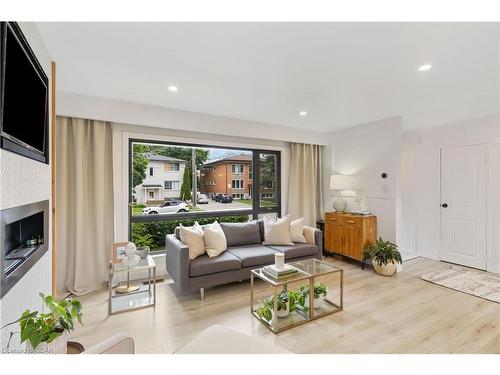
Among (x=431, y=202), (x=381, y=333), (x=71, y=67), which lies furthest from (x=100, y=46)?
(x=431, y=202)

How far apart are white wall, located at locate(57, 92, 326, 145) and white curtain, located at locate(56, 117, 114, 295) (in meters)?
0.15

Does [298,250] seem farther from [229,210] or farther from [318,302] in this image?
[229,210]

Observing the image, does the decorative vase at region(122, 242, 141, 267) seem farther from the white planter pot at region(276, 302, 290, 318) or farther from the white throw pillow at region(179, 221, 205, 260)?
the white planter pot at region(276, 302, 290, 318)

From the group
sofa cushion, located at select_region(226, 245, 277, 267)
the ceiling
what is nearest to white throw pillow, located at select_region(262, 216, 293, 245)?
sofa cushion, located at select_region(226, 245, 277, 267)

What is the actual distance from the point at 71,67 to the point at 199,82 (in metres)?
1.15

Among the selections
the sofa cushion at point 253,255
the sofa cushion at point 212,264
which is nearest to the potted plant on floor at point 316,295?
the sofa cushion at point 253,255

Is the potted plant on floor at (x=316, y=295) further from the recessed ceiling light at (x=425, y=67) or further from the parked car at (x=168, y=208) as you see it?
the recessed ceiling light at (x=425, y=67)

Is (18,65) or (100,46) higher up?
(100,46)

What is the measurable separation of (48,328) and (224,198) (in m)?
3.10

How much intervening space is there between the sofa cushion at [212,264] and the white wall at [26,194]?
1255mm

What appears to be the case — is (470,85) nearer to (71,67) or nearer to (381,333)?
(381,333)

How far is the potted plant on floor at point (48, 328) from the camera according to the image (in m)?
1.04

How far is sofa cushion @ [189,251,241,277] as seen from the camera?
2.67m

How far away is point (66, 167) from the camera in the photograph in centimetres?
286
